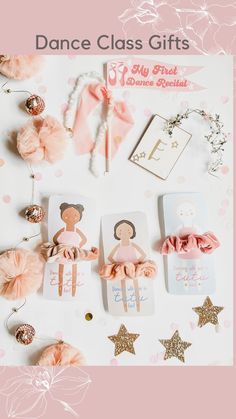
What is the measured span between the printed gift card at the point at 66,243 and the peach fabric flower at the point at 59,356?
0.55 ft

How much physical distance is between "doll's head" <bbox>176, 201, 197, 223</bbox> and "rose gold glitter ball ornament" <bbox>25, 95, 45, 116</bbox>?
1.87ft

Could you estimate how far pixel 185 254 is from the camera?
1.52 metres

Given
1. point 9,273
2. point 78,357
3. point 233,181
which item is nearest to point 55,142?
point 9,273

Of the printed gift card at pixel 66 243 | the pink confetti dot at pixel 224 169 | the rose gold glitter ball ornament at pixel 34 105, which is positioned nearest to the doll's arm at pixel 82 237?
the printed gift card at pixel 66 243

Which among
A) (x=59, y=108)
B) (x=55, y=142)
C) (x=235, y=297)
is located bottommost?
(x=235, y=297)

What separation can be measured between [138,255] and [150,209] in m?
0.16

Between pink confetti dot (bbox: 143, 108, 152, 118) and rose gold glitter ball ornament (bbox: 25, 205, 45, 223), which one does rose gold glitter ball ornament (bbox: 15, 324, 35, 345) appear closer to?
rose gold glitter ball ornament (bbox: 25, 205, 45, 223)

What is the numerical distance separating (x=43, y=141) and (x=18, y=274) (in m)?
0.44

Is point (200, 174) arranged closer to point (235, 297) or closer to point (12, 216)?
point (235, 297)

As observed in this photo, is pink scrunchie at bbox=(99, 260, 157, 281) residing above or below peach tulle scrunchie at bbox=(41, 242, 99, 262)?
below

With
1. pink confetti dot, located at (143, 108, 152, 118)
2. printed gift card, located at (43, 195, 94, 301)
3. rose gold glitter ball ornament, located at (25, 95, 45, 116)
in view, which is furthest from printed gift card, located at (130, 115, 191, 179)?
rose gold glitter ball ornament, located at (25, 95, 45, 116)

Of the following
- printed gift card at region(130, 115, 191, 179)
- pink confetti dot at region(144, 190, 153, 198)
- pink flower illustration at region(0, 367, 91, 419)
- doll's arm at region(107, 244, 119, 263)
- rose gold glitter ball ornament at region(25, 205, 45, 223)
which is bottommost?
pink flower illustration at region(0, 367, 91, 419)

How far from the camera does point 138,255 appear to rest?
1514 mm

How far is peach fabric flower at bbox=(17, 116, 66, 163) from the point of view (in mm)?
1435
